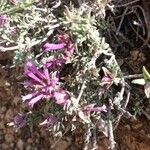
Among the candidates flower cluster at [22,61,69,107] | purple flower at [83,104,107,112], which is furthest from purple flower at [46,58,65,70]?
purple flower at [83,104,107,112]

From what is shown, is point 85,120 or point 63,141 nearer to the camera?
point 85,120

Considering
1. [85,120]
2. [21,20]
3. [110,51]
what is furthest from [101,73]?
[21,20]

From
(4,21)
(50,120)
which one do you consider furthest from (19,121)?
(4,21)

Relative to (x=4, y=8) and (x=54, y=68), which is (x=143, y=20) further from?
(x=4, y=8)

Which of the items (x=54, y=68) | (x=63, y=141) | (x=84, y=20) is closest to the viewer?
(x=84, y=20)

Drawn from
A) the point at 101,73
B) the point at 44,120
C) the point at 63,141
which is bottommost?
the point at 63,141

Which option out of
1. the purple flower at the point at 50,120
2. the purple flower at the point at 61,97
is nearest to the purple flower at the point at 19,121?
the purple flower at the point at 50,120
